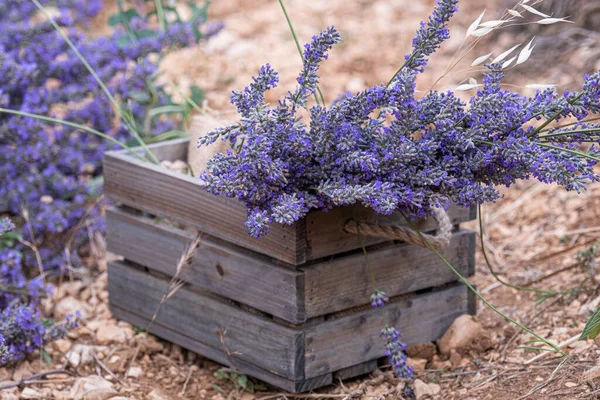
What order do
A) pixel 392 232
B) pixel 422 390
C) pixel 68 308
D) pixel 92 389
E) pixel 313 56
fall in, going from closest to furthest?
pixel 313 56
pixel 392 232
pixel 422 390
pixel 92 389
pixel 68 308

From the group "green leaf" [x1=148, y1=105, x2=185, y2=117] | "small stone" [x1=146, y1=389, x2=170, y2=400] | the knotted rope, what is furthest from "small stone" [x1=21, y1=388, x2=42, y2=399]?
"green leaf" [x1=148, y1=105, x2=185, y2=117]

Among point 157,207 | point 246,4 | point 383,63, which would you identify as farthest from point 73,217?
point 246,4

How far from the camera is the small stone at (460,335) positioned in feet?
8.16

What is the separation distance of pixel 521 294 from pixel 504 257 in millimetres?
390

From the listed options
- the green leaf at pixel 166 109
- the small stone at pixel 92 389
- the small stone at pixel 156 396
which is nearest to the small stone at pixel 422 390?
the small stone at pixel 156 396

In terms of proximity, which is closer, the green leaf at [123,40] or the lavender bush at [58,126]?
the lavender bush at [58,126]

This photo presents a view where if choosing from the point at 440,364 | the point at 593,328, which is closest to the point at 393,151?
the point at 593,328

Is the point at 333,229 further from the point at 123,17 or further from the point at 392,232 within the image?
the point at 123,17

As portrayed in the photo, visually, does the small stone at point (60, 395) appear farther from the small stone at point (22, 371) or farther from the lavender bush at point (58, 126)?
the lavender bush at point (58, 126)

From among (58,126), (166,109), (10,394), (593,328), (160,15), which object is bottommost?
(10,394)

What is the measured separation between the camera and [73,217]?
10.6ft

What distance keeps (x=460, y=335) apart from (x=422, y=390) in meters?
0.28

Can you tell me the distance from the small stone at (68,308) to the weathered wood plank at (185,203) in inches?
19.6

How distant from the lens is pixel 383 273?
92.5 inches
